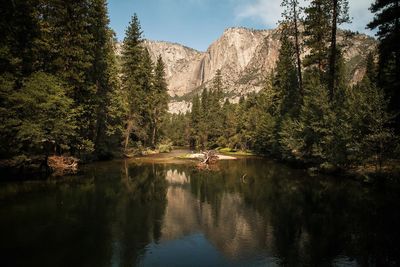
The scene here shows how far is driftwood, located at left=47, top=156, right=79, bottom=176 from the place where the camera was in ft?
95.3

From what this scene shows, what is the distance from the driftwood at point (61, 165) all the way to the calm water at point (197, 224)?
194 inches

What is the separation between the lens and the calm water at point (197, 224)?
1092 centimetres

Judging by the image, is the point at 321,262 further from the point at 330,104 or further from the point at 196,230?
the point at 330,104

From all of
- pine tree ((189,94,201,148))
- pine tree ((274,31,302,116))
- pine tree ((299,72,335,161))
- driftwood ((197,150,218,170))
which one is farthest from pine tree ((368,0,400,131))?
pine tree ((189,94,201,148))

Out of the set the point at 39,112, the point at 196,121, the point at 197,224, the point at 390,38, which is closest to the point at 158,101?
the point at 196,121

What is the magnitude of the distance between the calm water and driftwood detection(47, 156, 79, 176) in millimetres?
4921

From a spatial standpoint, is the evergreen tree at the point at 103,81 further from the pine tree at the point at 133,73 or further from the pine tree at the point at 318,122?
the pine tree at the point at 318,122

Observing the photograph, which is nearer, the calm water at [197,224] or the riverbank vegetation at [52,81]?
the calm water at [197,224]

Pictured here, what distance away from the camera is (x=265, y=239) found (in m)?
12.8

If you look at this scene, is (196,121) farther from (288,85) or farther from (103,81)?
(103,81)

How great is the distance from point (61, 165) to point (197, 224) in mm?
19000

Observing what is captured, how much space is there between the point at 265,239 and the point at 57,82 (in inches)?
897

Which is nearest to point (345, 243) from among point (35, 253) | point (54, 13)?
point (35, 253)

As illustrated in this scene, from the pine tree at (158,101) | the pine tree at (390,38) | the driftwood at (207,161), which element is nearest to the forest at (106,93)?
the pine tree at (390,38)
